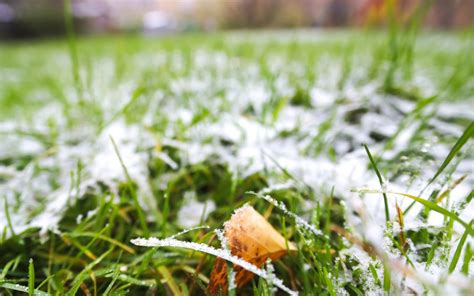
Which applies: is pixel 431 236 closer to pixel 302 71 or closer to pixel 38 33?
pixel 302 71

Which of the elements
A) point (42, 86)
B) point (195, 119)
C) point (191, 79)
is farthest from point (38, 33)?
point (195, 119)

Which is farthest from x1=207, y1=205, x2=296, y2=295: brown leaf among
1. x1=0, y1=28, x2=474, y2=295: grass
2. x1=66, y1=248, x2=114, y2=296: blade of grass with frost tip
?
x1=66, y1=248, x2=114, y2=296: blade of grass with frost tip

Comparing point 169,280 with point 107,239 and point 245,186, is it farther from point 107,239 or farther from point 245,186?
point 245,186

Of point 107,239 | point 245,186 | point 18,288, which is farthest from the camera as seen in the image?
point 245,186

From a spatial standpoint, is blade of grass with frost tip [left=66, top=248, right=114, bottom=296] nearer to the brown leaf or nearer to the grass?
the grass

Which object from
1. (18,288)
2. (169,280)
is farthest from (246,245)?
(18,288)
